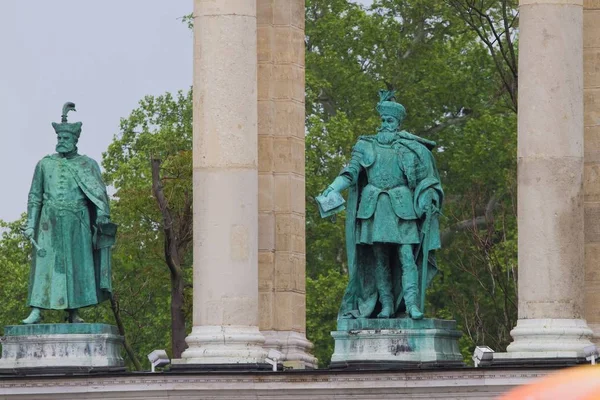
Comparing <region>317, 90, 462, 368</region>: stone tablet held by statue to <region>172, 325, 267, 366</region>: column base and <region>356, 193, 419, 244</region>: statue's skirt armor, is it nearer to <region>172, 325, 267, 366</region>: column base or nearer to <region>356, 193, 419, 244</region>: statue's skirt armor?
<region>356, 193, 419, 244</region>: statue's skirt armor

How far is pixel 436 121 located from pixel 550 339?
48.1m

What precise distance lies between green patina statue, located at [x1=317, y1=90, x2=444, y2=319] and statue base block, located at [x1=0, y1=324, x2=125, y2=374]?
166 inches

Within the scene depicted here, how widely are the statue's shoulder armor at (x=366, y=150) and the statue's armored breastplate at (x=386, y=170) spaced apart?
74mm

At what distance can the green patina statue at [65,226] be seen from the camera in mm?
45844

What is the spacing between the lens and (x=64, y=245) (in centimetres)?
4591

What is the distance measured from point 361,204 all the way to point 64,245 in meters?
5.28

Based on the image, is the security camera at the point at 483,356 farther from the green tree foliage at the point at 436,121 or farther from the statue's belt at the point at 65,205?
the green tree foliage at the point at 436,121

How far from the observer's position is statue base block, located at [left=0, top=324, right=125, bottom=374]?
148ft

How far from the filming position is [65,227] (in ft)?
150

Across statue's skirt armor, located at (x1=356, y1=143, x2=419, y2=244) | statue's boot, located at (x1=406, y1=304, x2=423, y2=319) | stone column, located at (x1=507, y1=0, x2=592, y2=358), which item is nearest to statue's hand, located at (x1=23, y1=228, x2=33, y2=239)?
statue's skirt armor, located at (x1=356, y1=143, x2=419, y2=244)

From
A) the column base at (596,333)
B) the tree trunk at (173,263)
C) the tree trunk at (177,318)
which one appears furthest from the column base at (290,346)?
the tree trunk at (177,318)

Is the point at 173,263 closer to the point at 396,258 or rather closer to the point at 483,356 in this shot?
the point at 396,258

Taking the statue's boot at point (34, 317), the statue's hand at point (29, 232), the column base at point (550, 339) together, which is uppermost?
the statue's hand at point (29, 232)

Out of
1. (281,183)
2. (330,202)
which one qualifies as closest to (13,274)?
(281,183)
